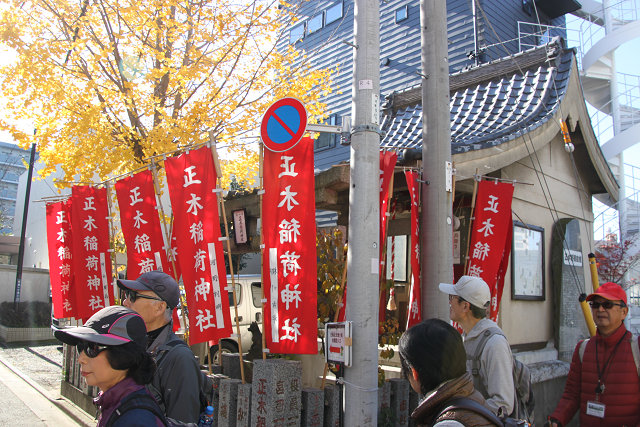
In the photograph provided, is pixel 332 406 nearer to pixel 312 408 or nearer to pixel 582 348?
pixel 312 408

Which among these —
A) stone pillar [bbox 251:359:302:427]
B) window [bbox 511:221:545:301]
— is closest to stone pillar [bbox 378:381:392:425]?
stone pillar [bbox 251:359:302:427]

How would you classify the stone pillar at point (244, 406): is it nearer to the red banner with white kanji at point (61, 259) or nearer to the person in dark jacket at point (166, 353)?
the person in dark jacket at point (166, 353)

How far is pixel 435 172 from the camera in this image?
4871 millimetres

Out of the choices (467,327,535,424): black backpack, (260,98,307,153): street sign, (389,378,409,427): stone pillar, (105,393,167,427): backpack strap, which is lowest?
(389,378,409,427): stone pillar

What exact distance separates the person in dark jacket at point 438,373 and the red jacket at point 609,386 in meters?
2.62

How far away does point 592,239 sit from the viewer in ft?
30.9

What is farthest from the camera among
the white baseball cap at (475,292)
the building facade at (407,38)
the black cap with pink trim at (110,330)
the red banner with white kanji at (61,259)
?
the building facade at (407,38)

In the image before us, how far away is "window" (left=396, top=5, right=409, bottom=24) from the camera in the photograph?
53.9 ft

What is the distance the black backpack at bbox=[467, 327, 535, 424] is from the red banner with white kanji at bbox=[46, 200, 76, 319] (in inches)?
308

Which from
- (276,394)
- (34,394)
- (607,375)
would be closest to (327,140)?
(34,394)

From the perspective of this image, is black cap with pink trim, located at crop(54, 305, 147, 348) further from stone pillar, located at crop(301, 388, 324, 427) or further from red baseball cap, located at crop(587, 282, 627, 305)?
red baseball cap, located at crop(587, 282, 627, 305)

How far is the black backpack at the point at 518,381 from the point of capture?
11.1 ft

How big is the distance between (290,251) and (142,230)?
3.20m

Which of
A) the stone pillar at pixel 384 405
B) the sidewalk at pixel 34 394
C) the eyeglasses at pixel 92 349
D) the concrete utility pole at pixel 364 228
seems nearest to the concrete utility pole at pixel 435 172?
the concrete utility pole at pixel 364 228
